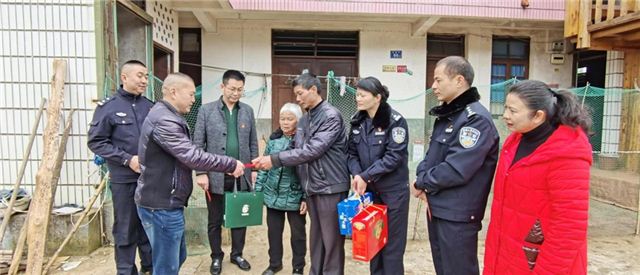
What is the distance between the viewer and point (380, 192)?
2.61 m

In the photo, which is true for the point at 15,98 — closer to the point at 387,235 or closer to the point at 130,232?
the point at 130,232

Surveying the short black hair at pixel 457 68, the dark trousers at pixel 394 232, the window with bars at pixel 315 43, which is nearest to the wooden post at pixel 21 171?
the dark trousers at pixel 394 232

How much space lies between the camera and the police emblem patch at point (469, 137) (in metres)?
1.98

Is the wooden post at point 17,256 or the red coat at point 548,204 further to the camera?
the wooden post at point 17,256

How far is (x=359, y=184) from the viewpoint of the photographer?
2.51 meters

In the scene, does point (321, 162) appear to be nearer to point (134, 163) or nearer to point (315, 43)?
point (134, 163)

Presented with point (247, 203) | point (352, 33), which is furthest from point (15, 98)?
point (352, 33)

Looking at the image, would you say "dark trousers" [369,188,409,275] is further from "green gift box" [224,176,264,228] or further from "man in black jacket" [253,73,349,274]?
"green gift box" [224,176,264,228]

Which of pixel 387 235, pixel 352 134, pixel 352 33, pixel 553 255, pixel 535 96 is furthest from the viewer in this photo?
pixel 352 33

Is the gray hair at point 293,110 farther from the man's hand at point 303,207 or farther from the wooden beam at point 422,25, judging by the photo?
the wooden beam at point 422,25

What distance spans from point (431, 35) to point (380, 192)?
6185 mm

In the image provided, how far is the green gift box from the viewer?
2853 mm

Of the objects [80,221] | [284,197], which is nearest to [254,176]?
[284,197]

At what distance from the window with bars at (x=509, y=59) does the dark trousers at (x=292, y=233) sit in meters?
6.63
